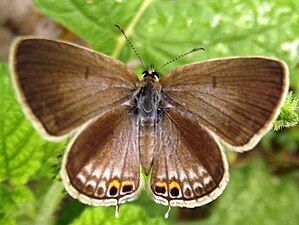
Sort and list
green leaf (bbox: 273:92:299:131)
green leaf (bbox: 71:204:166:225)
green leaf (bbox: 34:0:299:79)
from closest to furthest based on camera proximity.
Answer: green leaf (bbox: 273:92:299:131)
green leaf (bbox: 71:204:166:225)
green leaf (bbox: 34:0:299:79)

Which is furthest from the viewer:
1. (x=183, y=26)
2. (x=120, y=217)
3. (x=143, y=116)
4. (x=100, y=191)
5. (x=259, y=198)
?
(x=259, y=198)

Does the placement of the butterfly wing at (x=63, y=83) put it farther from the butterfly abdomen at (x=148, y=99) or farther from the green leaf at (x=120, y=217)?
the green leaf at (x=120, y=217)

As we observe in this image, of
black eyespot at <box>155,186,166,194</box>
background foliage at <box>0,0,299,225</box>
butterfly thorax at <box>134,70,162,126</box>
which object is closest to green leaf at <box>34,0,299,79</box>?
background foliage at <box>0,0,299,225</box>

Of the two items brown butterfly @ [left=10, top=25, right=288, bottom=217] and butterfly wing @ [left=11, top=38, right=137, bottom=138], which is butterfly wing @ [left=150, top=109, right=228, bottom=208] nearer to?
brown butterfly @ [left=10, top=25, right=288, bottom=217]

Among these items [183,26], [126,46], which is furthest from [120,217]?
[183,26]

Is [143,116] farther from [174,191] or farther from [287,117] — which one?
[287,117]

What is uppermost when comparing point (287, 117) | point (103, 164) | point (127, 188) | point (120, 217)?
point (103, 164)

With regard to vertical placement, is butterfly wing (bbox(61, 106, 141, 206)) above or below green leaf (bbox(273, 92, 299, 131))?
above
